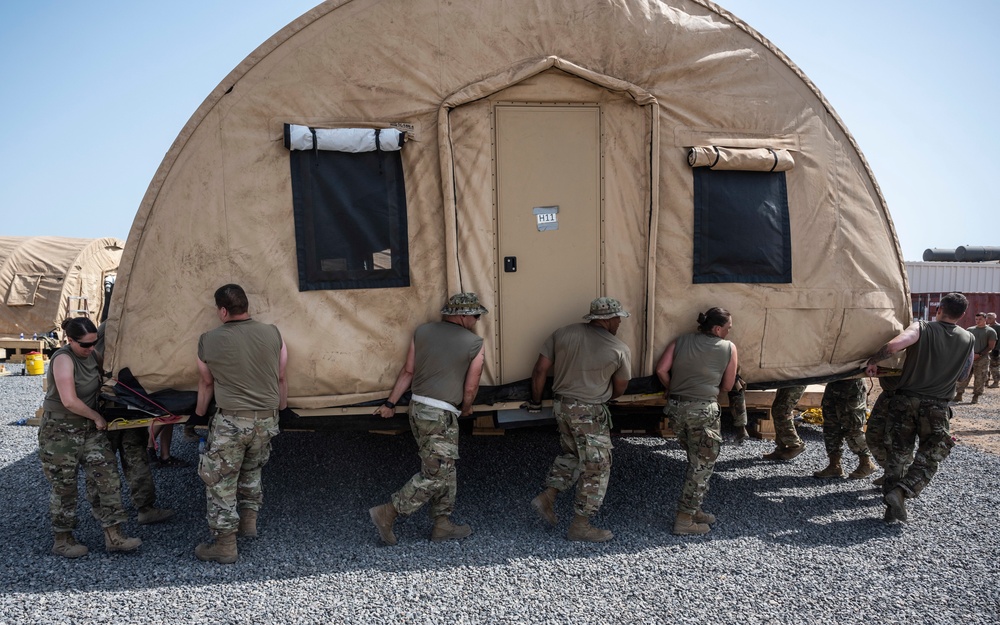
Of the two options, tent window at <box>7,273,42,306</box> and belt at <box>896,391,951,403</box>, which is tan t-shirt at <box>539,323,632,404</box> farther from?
tent window at <box>7,273,42,306</box>

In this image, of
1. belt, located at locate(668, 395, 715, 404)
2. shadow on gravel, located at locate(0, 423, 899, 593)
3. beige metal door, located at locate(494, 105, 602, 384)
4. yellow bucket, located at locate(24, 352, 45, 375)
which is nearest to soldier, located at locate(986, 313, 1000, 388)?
shadow on gravel, located at locate(0, 423, 899, 593)

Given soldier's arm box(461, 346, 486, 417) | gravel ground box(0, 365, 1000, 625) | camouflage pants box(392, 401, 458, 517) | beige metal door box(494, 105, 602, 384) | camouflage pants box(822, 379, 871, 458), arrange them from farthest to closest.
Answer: camouflage pants box(822, 379, 871, 458)
beige metal door box(494, 105, 602, 384)
soldier's arm box(461, 346, 486, 417)
camouflage pants box(392, 401, 458, 517)
gravel ground box(0, 365, 1000, 625)

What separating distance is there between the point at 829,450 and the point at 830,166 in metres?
2.79

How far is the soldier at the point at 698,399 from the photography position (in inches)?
199

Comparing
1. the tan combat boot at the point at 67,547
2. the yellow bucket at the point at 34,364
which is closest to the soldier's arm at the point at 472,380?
the tan combat boot at the point at 67,547

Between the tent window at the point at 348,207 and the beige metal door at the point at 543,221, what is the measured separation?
2.69ft

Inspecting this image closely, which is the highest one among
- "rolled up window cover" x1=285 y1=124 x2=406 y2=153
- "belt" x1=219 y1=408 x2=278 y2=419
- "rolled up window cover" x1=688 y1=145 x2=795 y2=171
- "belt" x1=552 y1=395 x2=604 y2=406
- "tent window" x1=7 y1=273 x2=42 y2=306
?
"rolled up window cover" x1=285 y1=124 x2=406 y2=153

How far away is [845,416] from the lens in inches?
254

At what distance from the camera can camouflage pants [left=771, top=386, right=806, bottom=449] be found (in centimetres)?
693

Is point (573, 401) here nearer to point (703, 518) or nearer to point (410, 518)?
point (703, 518)

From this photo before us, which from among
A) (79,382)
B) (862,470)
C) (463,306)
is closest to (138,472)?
(79,382)

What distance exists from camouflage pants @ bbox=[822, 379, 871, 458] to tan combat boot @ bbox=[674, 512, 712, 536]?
225 centimetres

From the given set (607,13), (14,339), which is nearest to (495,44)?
(607,13)

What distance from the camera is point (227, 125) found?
15.5 feet
